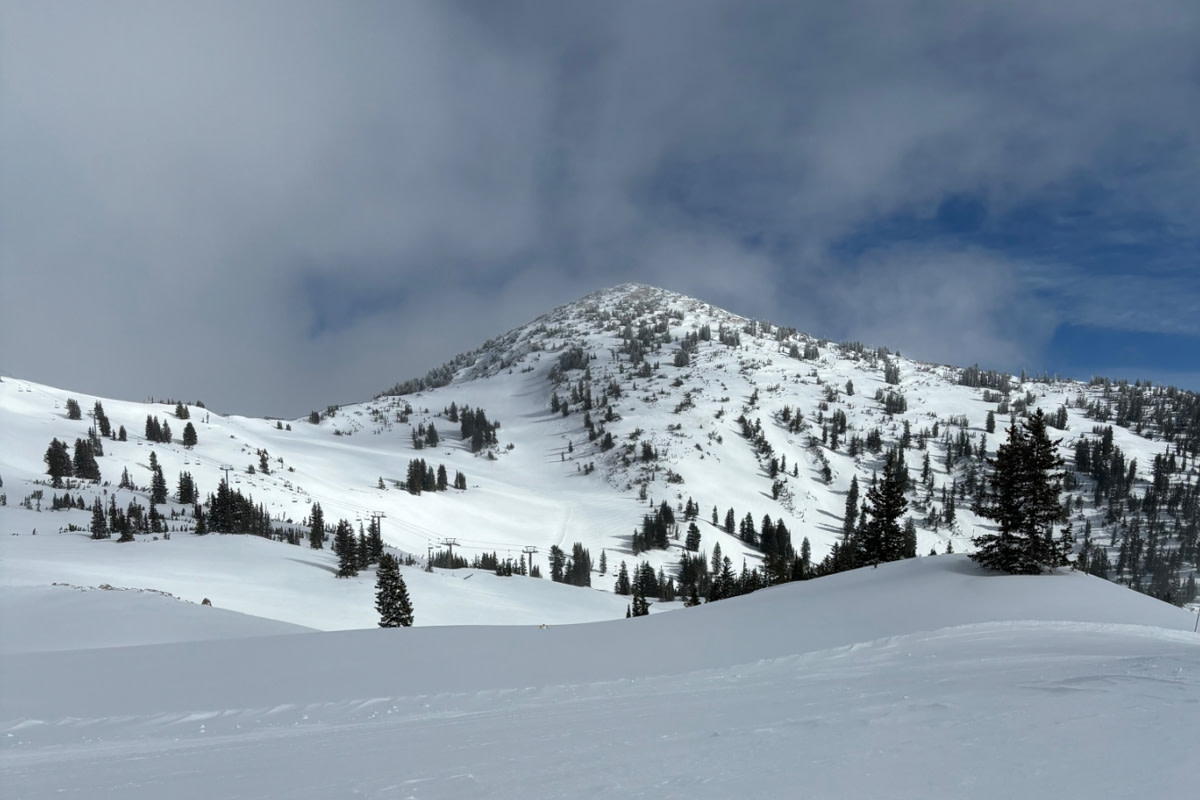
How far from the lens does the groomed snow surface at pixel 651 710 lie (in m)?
5.72

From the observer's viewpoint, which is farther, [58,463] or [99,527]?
[58,463]

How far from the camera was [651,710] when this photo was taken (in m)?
8.87

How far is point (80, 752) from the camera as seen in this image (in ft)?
27.8

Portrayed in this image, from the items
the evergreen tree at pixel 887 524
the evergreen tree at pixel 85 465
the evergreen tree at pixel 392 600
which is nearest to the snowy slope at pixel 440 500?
the evergreen tree at pixel 85 465

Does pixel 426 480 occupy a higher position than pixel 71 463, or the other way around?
pixel 71 463

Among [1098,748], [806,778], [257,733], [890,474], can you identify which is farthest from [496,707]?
[890,474]

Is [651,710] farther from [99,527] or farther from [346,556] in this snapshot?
[99,527]

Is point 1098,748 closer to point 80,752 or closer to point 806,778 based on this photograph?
point 806,778

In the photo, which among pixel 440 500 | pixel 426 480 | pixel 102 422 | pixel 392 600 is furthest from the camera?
pixel 426 480

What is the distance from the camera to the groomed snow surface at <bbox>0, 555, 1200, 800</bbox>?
225 inches

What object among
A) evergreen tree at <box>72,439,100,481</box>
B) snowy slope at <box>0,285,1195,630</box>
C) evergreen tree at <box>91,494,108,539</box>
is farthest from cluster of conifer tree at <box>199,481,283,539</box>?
evergreen tree at <box>72,439,100,481</box>

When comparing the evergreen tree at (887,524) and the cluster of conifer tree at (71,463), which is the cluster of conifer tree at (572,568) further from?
the cluster of conifer tree at (71,463)

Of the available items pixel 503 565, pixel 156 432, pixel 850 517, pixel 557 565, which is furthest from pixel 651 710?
pixel 156 432

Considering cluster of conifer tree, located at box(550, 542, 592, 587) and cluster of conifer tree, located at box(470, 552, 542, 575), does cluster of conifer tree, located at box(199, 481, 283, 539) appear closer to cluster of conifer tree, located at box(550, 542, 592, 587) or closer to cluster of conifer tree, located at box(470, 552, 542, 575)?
cluster of conifer tree, located at box(470, 552, 542, 575)
